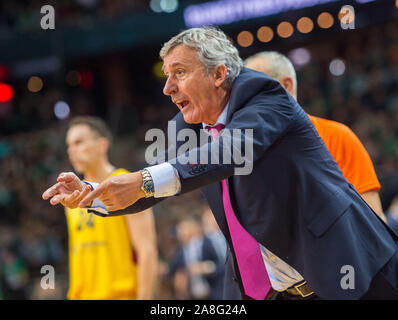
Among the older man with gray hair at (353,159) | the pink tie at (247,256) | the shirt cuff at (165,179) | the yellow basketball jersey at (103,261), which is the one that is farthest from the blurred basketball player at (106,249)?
the shirt cuff at (165,179)

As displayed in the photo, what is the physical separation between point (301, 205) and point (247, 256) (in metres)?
0.44

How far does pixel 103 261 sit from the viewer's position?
3.39m

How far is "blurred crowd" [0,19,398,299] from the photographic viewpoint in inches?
319

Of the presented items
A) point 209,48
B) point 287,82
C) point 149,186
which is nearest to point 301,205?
point 149,186

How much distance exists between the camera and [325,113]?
11.3m

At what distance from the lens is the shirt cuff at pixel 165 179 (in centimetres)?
163

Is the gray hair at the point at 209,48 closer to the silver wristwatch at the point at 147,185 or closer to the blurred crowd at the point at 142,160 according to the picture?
the silver wristwatch at the point at 147,185

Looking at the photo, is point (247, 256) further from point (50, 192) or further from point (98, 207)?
point (50, 192)

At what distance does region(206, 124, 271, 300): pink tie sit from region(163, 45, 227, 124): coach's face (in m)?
0.09

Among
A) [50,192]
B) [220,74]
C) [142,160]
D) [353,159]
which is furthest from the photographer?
[142,160]

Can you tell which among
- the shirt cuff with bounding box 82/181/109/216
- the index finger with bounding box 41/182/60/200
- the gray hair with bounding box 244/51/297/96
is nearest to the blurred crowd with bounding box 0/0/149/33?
the gray hair with bounding box 244/51/297/96

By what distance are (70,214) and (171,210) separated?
281 inches

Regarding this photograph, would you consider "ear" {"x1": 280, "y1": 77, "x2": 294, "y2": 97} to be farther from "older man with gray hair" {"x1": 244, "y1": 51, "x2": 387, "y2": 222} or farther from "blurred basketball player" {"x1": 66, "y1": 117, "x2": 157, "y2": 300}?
"blurred basketball player" {"x1": 66, "y1": 117, "x2": 157, "y2": 300}
